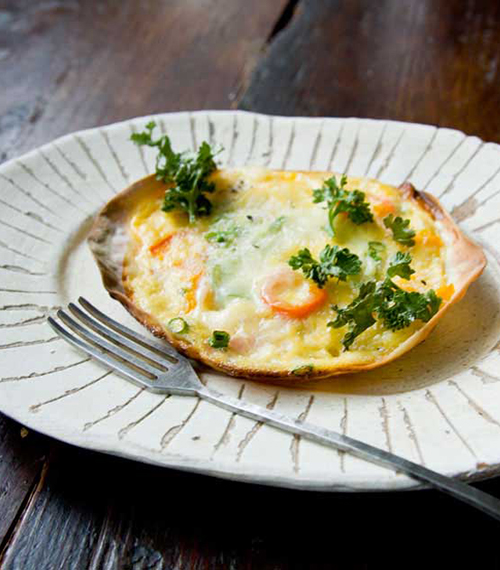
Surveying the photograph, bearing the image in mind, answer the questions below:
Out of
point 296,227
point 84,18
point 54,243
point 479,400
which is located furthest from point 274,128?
point 84,18

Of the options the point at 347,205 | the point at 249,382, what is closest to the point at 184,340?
the point at 249,382

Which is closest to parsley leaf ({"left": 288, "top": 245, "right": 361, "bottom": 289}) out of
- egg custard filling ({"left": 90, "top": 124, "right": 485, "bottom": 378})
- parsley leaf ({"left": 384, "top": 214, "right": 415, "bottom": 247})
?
egg custard filling ({"left": 90, "top": 124, "right": 485, "bottom": 378})

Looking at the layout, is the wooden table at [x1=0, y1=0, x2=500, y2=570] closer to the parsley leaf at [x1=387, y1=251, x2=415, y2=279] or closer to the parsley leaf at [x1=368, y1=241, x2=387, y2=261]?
the parsley leaf at [x1=387, y1=251, x2=415, y2=279]

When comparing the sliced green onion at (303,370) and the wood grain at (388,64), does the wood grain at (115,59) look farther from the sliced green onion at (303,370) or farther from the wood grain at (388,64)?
the sliced green onion at (303,370)

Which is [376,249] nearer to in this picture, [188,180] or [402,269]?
[402,269]

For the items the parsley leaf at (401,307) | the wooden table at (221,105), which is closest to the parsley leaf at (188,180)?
the parsley leaf at (401,307)

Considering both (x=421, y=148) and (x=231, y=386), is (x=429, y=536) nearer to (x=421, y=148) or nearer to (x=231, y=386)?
(x=231, y=386)

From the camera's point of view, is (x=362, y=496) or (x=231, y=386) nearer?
(x=362, y=496)
